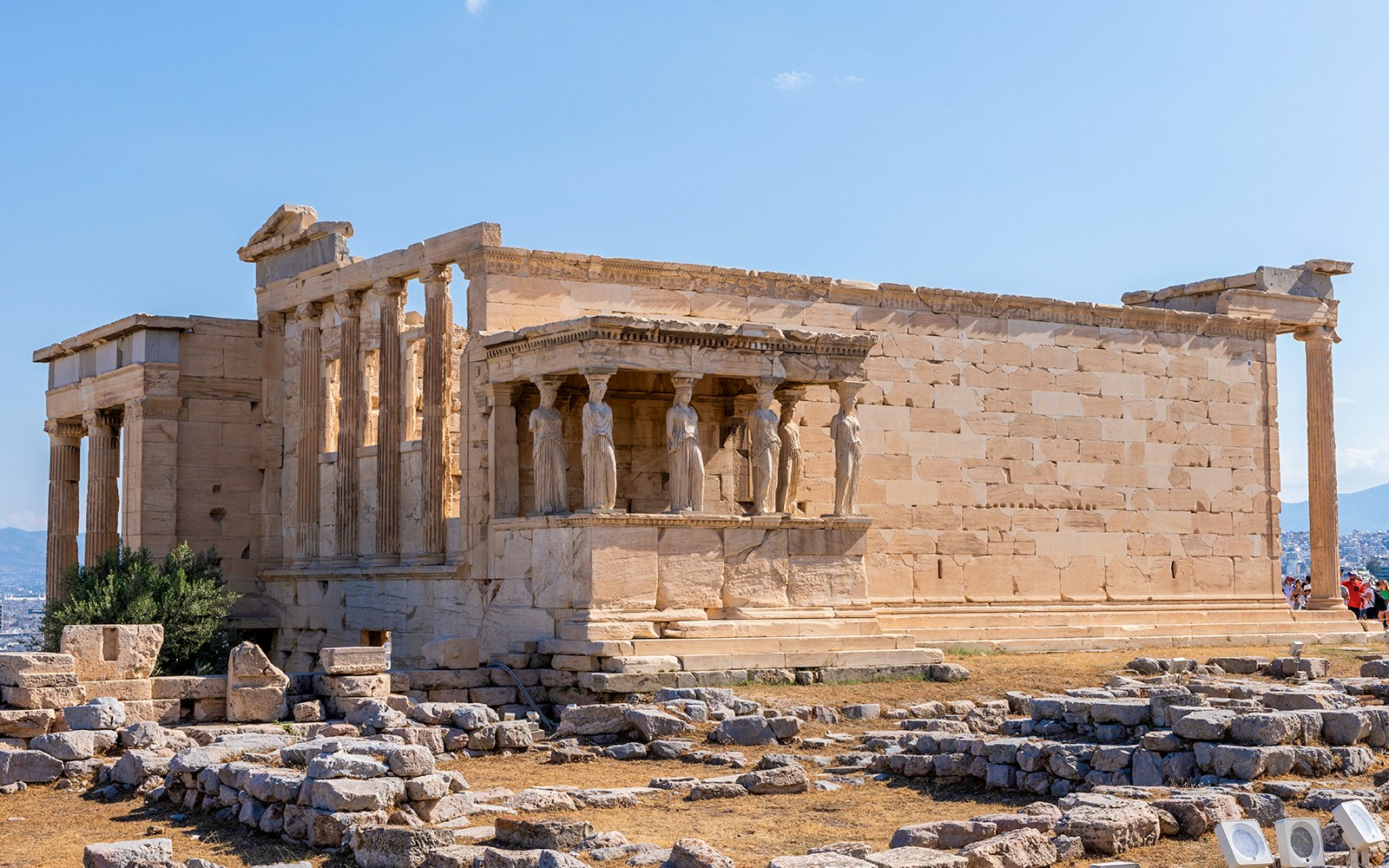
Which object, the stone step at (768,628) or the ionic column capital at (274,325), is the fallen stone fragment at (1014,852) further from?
the ionic column capital at (274,325)

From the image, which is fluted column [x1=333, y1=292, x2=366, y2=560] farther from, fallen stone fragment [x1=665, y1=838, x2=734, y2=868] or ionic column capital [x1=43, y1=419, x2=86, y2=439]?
fallen stone fragment [x1=665, y1=838, x2=734, y2=868]

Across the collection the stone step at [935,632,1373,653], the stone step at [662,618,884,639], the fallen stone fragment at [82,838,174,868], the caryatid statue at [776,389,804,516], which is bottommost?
the fallen stone fragment at [82,838,174,868]

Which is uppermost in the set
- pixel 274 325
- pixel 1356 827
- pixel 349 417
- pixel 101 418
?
pixel 274 325

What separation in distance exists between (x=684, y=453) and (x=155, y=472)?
8.35 metres

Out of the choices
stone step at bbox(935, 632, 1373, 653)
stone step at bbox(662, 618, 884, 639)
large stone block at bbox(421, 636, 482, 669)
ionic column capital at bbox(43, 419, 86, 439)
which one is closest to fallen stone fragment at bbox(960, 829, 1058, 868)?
stone step at bbox(662, 618, 884, 639)

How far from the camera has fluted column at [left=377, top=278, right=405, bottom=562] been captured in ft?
69.5

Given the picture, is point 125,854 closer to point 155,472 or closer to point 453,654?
point 453,654

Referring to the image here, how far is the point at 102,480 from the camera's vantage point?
2469 centimetres

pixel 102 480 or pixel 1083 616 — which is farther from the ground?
pixel 102 480

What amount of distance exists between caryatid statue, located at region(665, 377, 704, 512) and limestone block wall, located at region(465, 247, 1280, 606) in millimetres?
2060

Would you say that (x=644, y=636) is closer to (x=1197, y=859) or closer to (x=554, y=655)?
(x=554, y=655)

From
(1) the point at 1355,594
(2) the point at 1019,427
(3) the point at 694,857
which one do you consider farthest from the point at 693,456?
(1) the point at 1355,594

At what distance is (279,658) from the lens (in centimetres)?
2275

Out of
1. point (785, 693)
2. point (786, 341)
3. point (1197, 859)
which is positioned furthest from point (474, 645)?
point (1197, 859)
